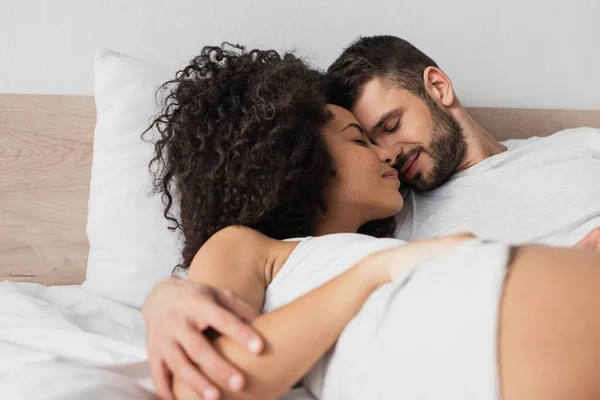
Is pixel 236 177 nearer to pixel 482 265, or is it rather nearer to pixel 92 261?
pixel 92 261

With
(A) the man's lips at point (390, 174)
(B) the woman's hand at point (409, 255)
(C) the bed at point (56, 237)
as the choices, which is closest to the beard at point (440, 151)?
(A) the man's lips at point (390, 174)

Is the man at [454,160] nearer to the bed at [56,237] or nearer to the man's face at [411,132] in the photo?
the man's face at [411,132]

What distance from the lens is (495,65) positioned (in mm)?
1804

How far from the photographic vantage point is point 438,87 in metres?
1.58

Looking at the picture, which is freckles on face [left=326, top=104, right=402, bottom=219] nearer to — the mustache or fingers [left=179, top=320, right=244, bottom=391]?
the mustache

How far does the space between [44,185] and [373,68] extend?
848mm

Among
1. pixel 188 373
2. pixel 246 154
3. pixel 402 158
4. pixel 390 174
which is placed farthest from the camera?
pixel 402 158

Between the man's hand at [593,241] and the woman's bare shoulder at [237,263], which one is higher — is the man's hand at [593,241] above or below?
above

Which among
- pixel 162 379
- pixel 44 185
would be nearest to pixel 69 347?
pixel 162 379

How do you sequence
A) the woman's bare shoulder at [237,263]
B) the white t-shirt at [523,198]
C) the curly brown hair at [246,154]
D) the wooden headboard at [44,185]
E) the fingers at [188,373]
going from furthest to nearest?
the wooden headboard at [44,185] < the white t-shirt at [523,198] < the curly brown hair at [246,154] < the woman's bare shoulder at [237,263] < the fingers at [188,373]

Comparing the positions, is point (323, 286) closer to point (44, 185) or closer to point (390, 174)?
point (390, 174)

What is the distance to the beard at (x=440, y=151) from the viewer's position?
1.45 meters

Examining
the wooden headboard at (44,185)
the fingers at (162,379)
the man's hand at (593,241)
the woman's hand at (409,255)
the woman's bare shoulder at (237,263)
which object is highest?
the woman's hand at (409,255)

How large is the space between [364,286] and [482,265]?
0.52ft
